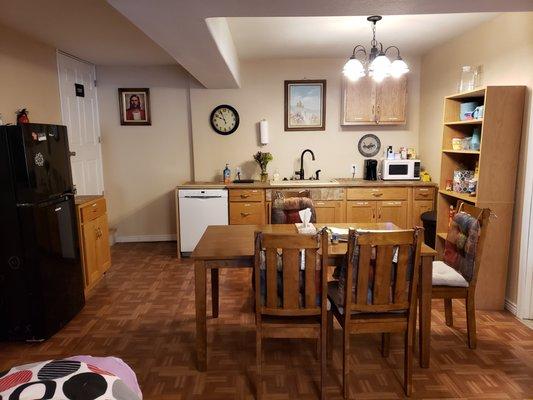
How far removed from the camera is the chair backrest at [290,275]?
78.5 inches

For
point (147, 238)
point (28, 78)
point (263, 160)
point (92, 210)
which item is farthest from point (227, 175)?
point (28, 78)

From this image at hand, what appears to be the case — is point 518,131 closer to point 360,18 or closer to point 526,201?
point 526,201

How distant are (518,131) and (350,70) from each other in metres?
1.35

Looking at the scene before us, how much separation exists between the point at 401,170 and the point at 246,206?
6.41ft

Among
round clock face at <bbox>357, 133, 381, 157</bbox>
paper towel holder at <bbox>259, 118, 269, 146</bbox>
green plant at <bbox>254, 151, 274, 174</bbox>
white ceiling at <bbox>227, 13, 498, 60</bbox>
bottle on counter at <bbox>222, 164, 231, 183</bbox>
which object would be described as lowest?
bottle on counter at <bbox>222, 164, 231, 183</bbox>

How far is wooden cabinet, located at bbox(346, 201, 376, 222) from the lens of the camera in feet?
15.2

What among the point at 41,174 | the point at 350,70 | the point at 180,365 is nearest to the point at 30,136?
the point at 41,174

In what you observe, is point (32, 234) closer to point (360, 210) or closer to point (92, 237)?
point (92, 237)

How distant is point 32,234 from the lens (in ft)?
8.79

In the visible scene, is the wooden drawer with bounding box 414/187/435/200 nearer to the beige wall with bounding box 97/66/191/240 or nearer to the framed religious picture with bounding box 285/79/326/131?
the framed religious picture with bounding box 285/79/326/131

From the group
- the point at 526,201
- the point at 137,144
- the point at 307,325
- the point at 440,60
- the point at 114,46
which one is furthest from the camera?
the point at 137,144

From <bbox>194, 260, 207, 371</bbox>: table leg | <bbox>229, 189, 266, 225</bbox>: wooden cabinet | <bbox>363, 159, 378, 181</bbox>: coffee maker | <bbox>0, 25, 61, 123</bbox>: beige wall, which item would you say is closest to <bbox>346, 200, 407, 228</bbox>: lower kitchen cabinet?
<bbox>363, 159, 378, 181</bbox>: coffee maker

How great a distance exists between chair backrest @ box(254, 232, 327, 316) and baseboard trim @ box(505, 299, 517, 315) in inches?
76.4

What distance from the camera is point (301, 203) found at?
3.16 metres
